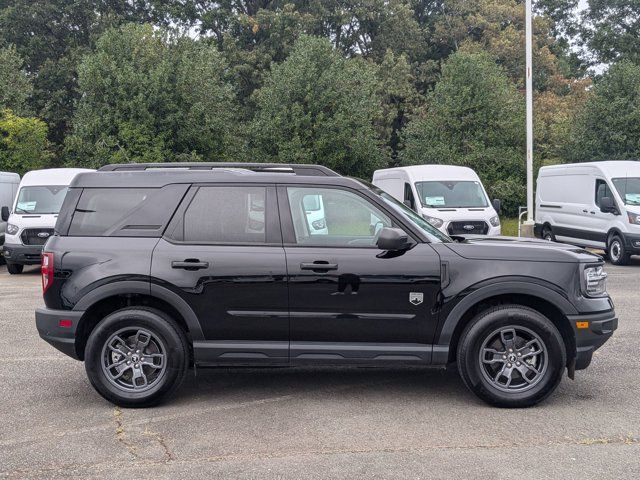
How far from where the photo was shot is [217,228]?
6.03 metres

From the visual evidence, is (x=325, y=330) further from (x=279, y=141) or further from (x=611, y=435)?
(x=279, y=141)

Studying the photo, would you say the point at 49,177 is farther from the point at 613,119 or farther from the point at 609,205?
the point at 613,119

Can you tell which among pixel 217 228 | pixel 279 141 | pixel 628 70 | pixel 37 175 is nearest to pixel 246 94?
pixel 279 141

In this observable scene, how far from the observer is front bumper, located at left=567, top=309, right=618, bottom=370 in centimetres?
576

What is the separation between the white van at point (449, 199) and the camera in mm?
17078

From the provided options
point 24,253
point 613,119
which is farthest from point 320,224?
point 613,119

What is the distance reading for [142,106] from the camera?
26844 millimetres

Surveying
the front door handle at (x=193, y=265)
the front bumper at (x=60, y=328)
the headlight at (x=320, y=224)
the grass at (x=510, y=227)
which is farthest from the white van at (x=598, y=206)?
the front bumper at (x=60, y=328)

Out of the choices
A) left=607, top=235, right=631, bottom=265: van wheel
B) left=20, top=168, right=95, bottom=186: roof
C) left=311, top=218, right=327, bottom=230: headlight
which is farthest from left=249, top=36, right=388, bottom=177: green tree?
left=311, top=218, right=327, bottom=230: headlight

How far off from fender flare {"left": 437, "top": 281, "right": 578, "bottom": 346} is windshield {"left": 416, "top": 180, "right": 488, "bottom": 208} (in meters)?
11.9

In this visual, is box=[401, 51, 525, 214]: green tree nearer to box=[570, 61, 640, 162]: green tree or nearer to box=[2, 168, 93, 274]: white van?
box=[570, 61, 640, 162]: green tree

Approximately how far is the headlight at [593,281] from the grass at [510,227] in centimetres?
2072

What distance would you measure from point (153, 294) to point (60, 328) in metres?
0.79

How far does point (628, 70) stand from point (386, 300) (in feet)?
87.3
